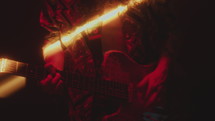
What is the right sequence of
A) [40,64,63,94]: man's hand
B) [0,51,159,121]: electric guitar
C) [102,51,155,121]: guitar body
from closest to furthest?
1. [40,64,63,94]: man's hand
2. [0,51,159,121]: electric guitar
3. [102,51,155,121]: guitar body

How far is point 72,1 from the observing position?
1166mm

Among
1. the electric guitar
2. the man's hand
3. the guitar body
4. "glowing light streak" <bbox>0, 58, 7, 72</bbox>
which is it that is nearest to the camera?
"glowing light streak" <bbox>0, 58, 7, 72</bbox>

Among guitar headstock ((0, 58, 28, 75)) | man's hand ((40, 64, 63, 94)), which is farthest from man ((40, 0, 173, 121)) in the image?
guitar headstock ((0, 58, 28, 75))

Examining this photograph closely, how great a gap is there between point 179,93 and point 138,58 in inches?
17.6

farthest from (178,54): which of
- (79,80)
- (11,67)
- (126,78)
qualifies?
(11,67)

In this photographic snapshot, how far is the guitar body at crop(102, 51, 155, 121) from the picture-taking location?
1104 mm

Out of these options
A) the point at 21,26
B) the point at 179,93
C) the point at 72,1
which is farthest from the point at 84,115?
the point at 179,93

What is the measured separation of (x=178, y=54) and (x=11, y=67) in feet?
4.35

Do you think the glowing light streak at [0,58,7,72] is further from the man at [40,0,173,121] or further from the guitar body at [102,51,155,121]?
the guitar body at [102,51,155,121]

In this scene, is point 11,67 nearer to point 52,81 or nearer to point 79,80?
point 52,81

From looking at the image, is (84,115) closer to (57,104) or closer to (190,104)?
(57,104)

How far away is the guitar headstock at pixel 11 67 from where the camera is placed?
73 cm

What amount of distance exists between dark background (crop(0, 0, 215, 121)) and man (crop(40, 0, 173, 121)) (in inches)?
2.6

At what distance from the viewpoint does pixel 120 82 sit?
1.14 meters
